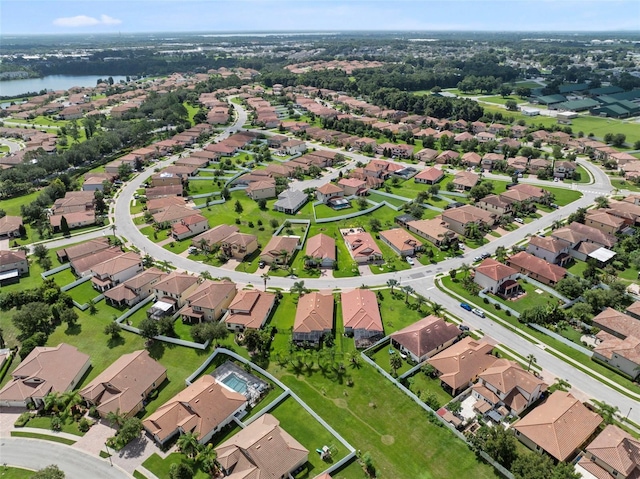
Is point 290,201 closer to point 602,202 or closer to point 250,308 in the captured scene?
point 250,308

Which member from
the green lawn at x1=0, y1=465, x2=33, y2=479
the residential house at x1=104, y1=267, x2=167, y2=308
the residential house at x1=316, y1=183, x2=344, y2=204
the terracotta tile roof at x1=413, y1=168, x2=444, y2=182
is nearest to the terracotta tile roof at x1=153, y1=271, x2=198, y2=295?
the residential house at x1=104, y1=267, x2=167, y2=308

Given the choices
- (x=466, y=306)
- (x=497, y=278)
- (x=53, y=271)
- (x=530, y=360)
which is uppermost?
(x=497, y=278)

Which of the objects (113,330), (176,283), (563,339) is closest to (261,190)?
(176,283)

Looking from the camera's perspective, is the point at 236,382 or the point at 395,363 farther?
the point at 395,363

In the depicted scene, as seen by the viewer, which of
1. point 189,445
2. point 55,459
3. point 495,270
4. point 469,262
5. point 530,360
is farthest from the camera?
point 469,262

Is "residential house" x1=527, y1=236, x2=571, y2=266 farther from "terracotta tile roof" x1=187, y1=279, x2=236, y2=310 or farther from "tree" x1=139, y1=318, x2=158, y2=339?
"tree" x1=139, y1=318, x2=158, y2=339

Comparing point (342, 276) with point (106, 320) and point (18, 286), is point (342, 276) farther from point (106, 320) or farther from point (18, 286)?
point (18, 286)
